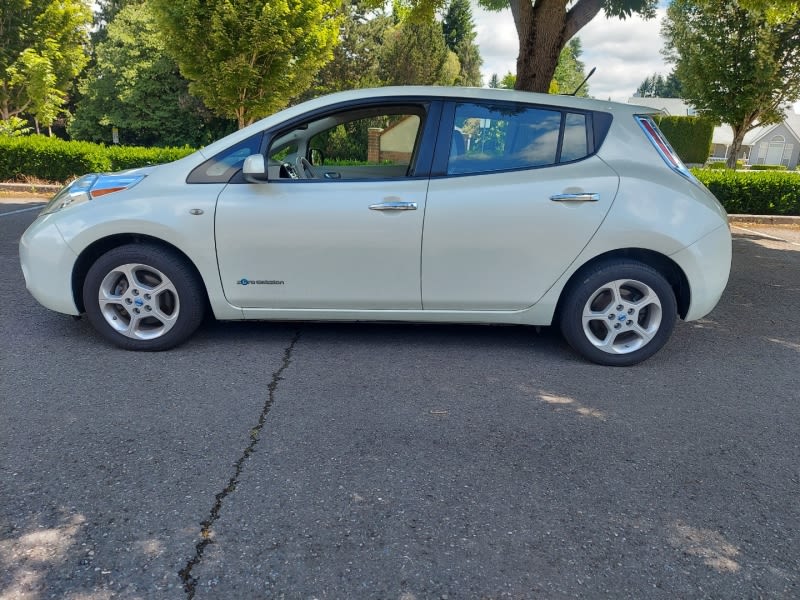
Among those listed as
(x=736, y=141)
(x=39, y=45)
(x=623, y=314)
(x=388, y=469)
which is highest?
(x=39, y=45)

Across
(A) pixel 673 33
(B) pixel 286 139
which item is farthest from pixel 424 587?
(A) pixel 673 33

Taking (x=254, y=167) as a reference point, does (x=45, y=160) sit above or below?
below

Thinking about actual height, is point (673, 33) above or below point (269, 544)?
above

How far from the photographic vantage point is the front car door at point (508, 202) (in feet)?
12.9

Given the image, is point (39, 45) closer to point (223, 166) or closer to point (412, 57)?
point (412, 57)

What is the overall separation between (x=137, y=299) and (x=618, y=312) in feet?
10.4

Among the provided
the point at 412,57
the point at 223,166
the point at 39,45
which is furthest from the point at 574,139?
the point at 412,57

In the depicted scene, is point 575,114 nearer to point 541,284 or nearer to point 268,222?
point 541,284

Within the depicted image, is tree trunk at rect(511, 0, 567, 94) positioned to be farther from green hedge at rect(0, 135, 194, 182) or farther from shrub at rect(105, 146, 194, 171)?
shrub at rect(105, 146, 194, 171)

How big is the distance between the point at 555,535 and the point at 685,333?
3.15 metres

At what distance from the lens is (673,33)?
19406 mm

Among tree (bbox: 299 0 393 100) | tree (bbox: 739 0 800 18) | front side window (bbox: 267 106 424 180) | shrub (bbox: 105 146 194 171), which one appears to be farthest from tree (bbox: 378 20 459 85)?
front side window (bbox: 267 106 424 180)

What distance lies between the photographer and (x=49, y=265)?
4031 mm

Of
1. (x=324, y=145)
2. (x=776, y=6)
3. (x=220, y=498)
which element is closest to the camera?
(x=220, y=498)
